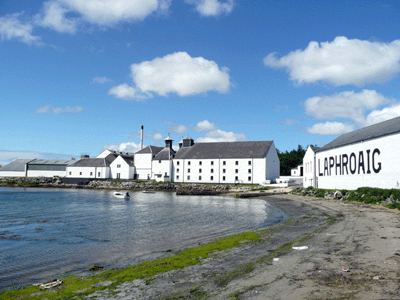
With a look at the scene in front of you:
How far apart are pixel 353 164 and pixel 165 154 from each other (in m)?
58.8

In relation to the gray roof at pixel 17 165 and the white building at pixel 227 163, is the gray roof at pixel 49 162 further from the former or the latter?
the white building at pixel 227 163

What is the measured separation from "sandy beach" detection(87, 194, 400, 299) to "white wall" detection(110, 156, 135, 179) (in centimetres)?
8140

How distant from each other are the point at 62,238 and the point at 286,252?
12876 mm

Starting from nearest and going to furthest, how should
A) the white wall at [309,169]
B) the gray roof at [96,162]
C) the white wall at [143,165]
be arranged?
1. the white wall at [309,169]
2. the white wall at [143,165]
3. the gray roof at [96,162]

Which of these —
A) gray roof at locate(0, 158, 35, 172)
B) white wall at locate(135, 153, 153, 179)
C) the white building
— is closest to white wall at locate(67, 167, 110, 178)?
white wall at locate(135, 153, 153, 179)

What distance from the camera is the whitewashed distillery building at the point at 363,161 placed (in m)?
29.4

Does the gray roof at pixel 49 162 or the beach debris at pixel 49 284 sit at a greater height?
the gray roof at pixel 49 162

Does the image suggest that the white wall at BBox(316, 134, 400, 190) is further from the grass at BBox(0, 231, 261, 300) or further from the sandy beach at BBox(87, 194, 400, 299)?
the grass at BBox(0, 231, 261, 300)

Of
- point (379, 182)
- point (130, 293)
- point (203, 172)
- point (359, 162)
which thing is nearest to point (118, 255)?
point (130, 293)

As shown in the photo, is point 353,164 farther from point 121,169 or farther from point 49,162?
point 49,162

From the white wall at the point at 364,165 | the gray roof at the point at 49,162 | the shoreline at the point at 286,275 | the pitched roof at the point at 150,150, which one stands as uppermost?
the pitched roof at the point at 150,150

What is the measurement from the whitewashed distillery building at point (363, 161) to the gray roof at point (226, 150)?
84.4 ft

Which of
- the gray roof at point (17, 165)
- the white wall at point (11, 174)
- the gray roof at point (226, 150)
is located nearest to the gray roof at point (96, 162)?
the gray roof at point (226, 150)

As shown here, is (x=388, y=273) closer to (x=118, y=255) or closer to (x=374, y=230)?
(x=374, y=230)
